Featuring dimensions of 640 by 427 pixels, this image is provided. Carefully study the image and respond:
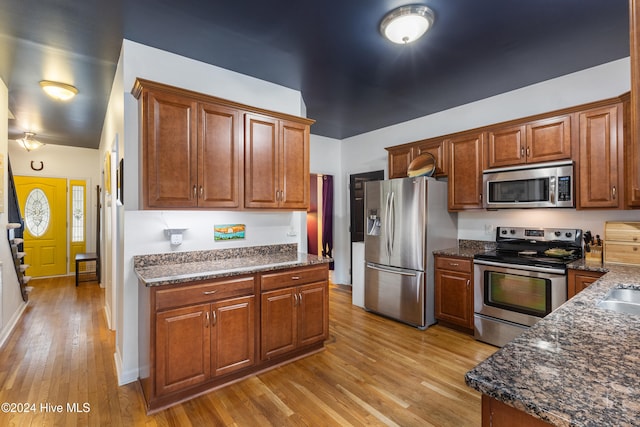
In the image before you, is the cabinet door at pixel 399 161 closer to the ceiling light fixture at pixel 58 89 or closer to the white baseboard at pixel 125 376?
the white baseboard at pixel 125 376

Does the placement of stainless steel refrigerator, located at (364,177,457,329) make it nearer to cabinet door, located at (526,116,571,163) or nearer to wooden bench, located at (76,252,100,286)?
cabinet door, located at (526,116,571,163)

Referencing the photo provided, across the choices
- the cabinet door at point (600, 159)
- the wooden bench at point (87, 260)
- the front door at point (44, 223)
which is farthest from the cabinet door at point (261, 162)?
the front door at point (44, 223)

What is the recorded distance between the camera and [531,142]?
10.0 feet

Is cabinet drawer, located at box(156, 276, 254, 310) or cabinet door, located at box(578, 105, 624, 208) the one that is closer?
cabinet drawer, located at box(156, 276, 254, 310)

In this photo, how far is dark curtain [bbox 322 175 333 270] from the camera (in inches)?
224

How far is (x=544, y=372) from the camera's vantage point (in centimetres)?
85

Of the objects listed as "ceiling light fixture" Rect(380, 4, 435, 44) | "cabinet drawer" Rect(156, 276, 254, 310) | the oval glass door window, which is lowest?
"cabinet drawer" Rect(156, 276, 254, 310)

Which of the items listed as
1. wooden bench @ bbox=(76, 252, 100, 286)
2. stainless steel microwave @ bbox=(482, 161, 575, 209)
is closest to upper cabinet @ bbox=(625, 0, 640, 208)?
stainless steel microwave @ bbox=(482, 161, 575, 209)

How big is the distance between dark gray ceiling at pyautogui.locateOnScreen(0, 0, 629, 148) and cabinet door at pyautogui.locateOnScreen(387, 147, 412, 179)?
28.8 inches

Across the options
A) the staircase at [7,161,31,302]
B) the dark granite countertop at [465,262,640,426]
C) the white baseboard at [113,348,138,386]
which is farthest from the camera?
the staircase at [7,161,31,302]

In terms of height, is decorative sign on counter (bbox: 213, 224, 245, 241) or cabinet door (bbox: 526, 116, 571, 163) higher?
cabinet door (bbox: 526, 116, 571, 163)

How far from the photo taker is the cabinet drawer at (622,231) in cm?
249

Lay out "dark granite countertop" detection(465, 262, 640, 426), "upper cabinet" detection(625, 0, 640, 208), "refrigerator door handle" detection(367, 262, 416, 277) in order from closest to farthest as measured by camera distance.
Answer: "dark granite countertop" detection(465, 262, 640, 426)
"upper cabinet" detection(625, 0, 640, 208)
"refrigerator door handle" detection(367, 262, 416, 277)

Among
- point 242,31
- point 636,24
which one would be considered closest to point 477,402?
point 636,24
